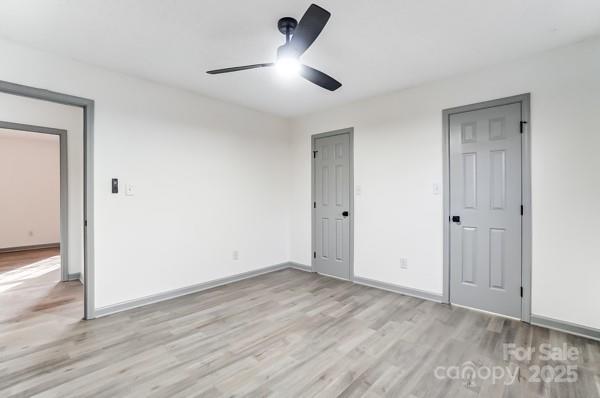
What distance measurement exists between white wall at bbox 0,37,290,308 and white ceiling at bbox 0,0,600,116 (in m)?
0.28

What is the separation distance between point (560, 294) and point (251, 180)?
3.72 meters

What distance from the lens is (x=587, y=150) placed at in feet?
8.02

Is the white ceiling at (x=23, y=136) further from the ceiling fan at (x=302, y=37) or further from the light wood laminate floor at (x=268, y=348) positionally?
the ceiling fan at (x=302, y=37)

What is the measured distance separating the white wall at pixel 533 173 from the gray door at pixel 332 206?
0.58 ft

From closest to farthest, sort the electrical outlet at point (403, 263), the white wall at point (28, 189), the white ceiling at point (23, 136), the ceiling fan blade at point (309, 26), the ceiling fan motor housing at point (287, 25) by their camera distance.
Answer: the ceiling fan blade at point (309, 26)
the ceiling fan motor housing at point (287, 25)
the electrical outlet at point (403, 263)
the white ceiling at point (23, 136)
the white wall at point (28, 189)

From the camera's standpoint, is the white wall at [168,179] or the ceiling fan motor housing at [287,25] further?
the white wall at [168,179]

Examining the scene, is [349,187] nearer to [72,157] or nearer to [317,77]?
[317,77]

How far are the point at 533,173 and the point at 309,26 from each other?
2.46 metres

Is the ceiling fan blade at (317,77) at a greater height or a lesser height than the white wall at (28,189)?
greater

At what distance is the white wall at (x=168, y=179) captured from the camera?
2895 millimetres

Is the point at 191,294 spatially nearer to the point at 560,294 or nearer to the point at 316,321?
the point at 316,321

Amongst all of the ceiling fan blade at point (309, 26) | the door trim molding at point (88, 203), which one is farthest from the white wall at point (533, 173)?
the door trim molding at point (88, 203)

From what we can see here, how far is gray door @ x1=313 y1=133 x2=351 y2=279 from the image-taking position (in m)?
4.14

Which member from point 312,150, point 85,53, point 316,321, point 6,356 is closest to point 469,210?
point 316,321
